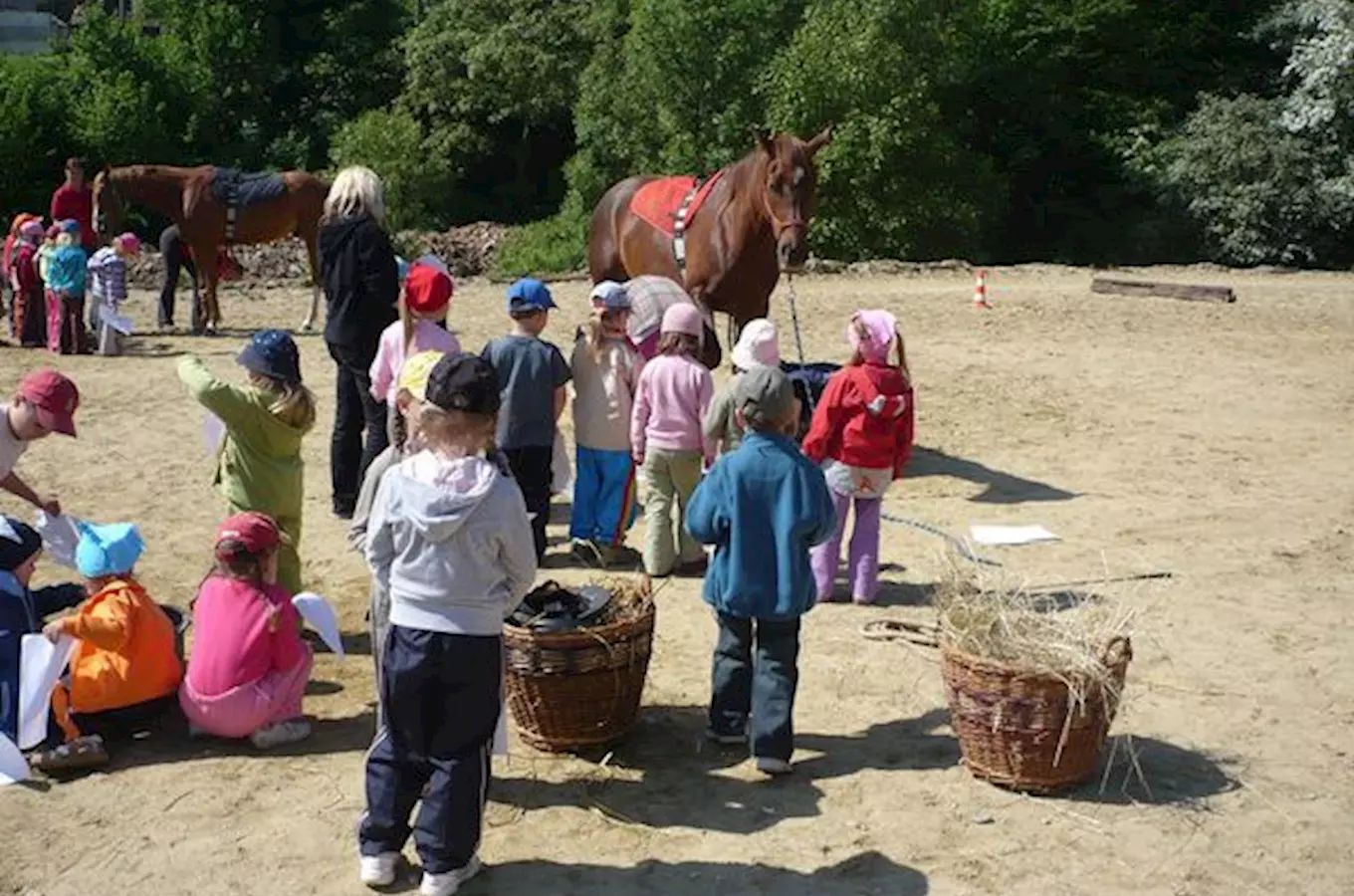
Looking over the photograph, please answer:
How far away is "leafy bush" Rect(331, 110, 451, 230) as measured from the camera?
108 ft

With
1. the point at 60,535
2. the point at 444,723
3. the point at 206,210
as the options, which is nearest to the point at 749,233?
the point at 60,535

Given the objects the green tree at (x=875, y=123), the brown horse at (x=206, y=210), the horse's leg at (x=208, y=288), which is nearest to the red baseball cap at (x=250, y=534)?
the brown horse at (x=206, y=210)

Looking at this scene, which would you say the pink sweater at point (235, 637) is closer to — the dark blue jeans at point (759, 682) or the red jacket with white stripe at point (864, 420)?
the dark blue jeans at point (759, 682)

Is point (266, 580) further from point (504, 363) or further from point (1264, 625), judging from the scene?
point (1264, 625)

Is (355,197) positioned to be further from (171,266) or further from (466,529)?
(171,266)

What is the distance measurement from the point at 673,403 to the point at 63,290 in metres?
8.01

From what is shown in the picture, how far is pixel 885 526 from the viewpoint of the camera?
325 inches

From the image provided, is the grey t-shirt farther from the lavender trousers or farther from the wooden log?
the wooden log

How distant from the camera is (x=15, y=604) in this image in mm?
5090

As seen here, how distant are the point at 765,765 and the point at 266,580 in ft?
6.19

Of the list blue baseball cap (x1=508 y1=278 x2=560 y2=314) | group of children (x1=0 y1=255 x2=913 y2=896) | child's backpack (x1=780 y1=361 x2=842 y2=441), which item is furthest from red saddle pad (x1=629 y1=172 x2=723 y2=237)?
blue baseball cap (x1=508 y1=278 x2=560 y2=314)

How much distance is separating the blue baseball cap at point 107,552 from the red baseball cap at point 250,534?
1.20ft

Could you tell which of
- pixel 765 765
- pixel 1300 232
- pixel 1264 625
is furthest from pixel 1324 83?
pixel 765 765

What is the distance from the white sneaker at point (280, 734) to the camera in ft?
17.4
